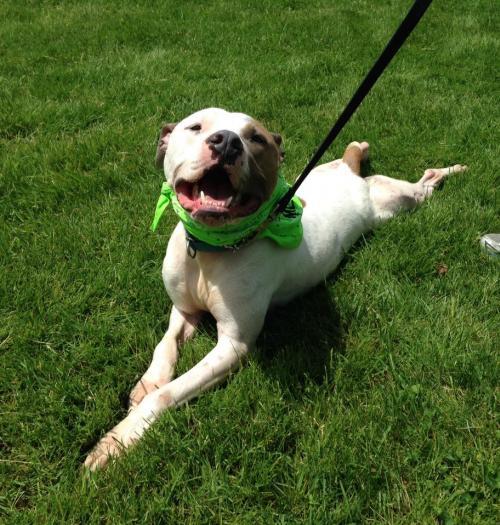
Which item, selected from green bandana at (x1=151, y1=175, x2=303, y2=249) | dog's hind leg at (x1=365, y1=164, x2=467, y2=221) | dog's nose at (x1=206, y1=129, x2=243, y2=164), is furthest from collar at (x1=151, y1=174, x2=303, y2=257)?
dog's hind leg at (x1=365, y1=164, x2=467, y2=221)

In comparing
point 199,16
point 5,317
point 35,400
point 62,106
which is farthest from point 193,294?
point 199,16

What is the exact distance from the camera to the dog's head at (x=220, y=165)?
2.33 m

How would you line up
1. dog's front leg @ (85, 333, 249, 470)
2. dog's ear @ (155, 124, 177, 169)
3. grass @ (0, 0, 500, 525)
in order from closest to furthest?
grass @ (0, 0, 500, 525), dog's front leg @ (85, 333, 249, 470), dog's ear @ (155, 124, 177, 169)

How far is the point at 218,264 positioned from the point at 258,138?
657 mm

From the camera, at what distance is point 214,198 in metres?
2.44

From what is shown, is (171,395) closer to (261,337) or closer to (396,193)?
(261,337)

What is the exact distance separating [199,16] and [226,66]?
7.32 ft

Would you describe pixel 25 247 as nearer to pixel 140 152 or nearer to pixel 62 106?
pixel 140 152

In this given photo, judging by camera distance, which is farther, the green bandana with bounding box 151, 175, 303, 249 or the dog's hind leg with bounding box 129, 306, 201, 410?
the dog's hind leg with bounding box 129, 306, 201, 410

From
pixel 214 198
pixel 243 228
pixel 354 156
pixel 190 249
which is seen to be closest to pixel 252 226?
pixel 243 228

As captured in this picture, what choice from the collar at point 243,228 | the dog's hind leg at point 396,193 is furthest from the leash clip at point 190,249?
the dog's hind leg at point 396,193

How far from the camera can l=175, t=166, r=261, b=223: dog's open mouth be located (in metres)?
2.34

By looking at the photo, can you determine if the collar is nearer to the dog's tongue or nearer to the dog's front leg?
the dog's tongue

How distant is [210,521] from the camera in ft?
6.75
